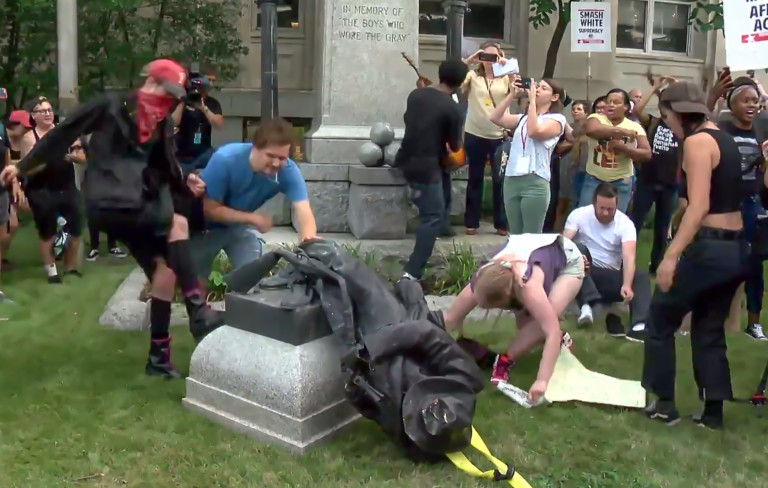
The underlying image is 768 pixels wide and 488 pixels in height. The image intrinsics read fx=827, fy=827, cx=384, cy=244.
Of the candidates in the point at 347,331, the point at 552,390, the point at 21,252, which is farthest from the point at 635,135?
the point at 21,252

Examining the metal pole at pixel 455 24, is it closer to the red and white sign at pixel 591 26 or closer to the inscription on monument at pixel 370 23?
the inscription on monument at pixel 370 23

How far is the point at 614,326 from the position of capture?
580cm

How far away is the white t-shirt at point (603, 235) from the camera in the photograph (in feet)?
19.0

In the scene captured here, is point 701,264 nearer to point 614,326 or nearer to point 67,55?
point 614,326

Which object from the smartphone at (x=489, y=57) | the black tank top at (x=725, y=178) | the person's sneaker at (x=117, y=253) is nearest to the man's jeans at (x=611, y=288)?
the black tank top at (x=725, y=178)

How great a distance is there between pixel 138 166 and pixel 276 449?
5.14ft

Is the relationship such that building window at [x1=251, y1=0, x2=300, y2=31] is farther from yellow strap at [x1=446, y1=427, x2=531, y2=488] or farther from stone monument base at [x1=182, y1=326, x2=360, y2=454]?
yellow strap at [x1=446, y1=427, x2=531, y2=488]

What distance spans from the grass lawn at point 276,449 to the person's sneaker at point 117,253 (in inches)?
115

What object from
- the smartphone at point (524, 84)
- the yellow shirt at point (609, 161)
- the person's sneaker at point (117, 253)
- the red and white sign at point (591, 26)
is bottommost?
the person's sneaker at point (117, 253)

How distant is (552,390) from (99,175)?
8.52 feet

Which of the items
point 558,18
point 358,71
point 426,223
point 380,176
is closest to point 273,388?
point 426,223

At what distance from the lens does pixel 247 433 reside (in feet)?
12.5

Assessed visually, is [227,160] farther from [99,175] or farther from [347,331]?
[347,331]

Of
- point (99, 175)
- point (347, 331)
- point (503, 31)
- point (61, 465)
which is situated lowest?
point (61, 465)
